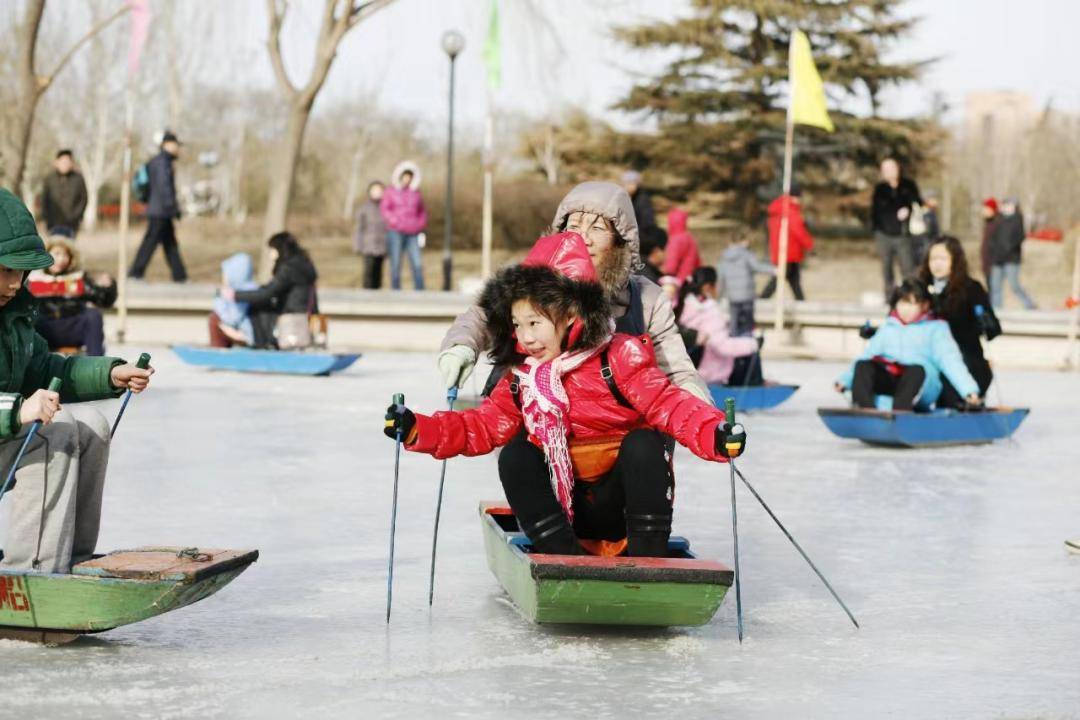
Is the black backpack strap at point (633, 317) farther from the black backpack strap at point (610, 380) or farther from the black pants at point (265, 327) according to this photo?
the black pants at point (265, 327)

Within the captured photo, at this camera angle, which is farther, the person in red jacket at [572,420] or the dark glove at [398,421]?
the person in red jacket at [572,420]

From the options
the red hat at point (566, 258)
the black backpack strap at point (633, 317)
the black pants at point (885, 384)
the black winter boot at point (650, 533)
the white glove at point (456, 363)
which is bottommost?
the black pants at point (885, 384)

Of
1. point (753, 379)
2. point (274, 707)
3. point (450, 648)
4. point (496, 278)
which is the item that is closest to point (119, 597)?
point (274, 707)

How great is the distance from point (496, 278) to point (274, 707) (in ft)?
4.29

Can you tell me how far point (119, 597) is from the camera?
3.56m

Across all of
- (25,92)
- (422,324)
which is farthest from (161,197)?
(422,324)

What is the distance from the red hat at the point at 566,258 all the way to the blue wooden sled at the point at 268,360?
817 cm

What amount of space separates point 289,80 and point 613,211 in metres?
16.1

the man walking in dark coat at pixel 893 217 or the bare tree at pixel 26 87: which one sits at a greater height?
the bare tree at pixel 26 87

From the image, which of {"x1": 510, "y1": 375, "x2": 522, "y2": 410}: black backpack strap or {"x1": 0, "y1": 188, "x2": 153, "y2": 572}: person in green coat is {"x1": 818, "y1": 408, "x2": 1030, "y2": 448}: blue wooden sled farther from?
{"x1": 0, "y1": 188, "x2": 153, "y2": 572}: person in green coat

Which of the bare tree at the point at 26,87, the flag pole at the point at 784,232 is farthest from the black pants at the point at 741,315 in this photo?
the bare tree at the point at 26,87

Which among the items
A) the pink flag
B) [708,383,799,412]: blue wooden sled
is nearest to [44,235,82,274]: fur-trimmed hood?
[708,383,799,412]: blue wooden sled

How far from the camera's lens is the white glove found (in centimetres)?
408

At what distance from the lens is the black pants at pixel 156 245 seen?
16.8 m
